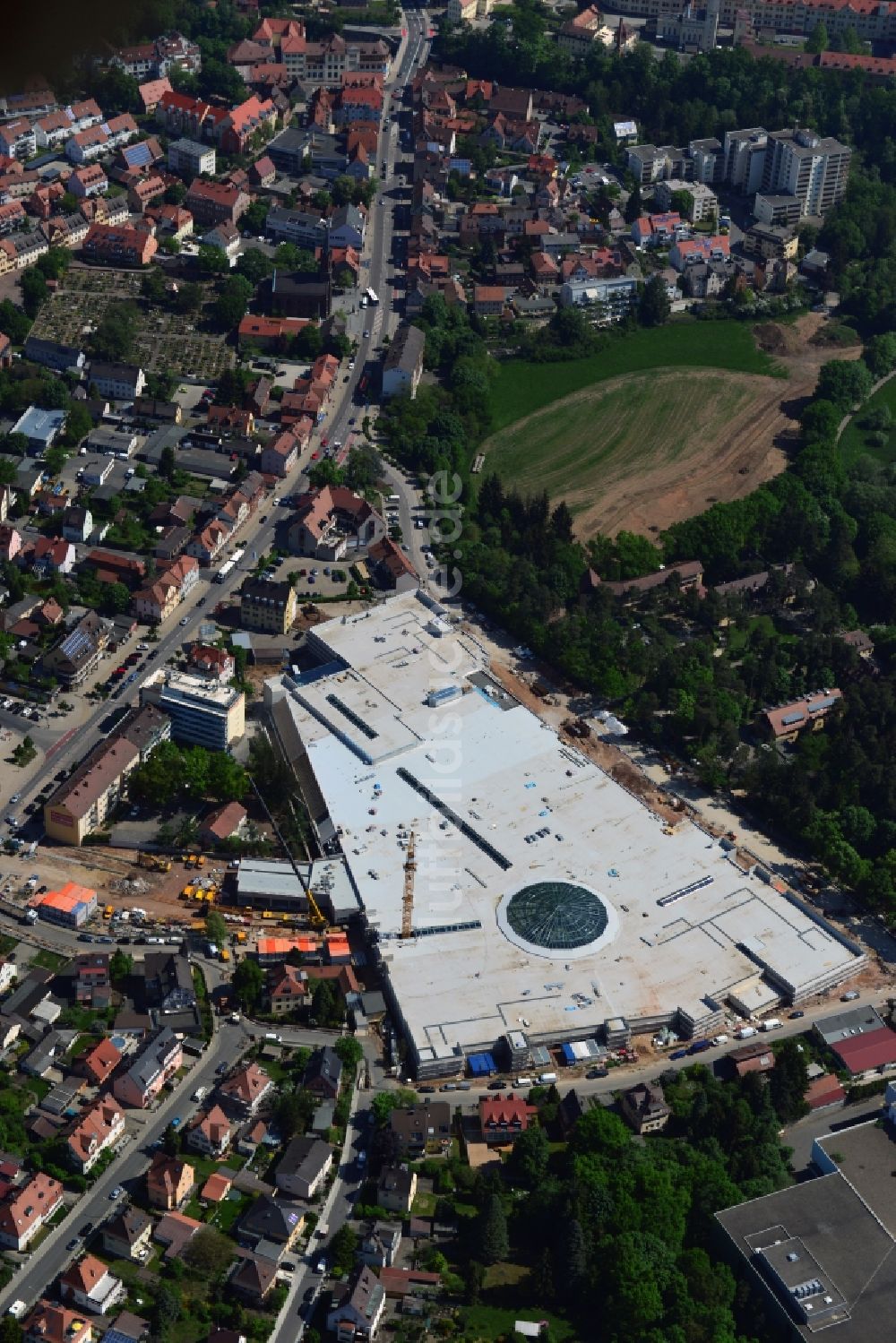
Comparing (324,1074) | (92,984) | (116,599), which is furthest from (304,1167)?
(116,599)

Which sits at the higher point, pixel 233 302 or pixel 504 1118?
pixel 233 302

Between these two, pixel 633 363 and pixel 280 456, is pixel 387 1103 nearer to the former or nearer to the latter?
pixel 280 456

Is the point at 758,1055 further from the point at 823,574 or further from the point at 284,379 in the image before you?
the point at 284,379

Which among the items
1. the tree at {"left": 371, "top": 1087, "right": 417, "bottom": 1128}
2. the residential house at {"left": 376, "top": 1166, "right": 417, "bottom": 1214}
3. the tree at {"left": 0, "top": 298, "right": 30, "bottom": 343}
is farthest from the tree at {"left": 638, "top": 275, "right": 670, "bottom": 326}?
the residential house at {"left": 376, "top": 1166, "right": 417, "bottom": 1214}

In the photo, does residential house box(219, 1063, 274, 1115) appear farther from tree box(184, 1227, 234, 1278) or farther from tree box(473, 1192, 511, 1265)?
tree box(473, 1192, 511, 1265)

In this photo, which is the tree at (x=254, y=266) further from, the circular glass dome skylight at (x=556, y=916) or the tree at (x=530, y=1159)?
the tree at (x=530, y=1159)

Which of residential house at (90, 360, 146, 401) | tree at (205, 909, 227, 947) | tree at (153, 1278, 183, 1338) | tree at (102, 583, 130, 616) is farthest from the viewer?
residential house at (90, 360, 146, 401)

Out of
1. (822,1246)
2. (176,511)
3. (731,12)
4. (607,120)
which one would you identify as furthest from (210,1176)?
(731,12)
